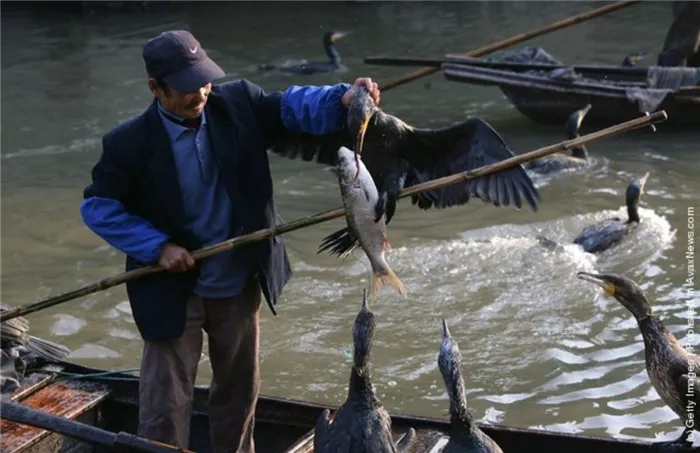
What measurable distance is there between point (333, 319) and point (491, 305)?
1.06m

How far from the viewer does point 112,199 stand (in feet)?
13.6

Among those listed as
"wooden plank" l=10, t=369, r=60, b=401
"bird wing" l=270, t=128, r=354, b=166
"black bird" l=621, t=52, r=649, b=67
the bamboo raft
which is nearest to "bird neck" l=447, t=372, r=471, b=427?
"bird wing" l=270, t=128, r=354, b=166

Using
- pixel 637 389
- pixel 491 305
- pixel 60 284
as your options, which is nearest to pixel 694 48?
pixel 491 305

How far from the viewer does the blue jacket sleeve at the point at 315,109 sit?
4188mm

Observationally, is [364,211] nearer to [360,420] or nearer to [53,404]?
Answer: [360,420]

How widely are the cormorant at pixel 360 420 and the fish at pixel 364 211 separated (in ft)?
0.50

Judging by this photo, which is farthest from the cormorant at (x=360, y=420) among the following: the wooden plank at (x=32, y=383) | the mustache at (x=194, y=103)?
the wooden plank at (x=32, y=383)

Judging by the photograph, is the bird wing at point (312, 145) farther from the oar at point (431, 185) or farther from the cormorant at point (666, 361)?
the cormorant at point (666, 361)

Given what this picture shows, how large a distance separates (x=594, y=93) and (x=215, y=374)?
22.9 ft

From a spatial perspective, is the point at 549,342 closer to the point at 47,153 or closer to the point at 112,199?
the point at 112,199

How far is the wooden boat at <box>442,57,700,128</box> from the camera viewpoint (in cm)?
1044

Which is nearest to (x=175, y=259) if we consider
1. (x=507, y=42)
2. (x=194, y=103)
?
(x=194, y=103)

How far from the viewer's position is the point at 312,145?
181 inches

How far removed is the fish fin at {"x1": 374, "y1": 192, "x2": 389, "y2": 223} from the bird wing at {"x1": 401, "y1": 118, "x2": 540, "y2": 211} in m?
0.31
